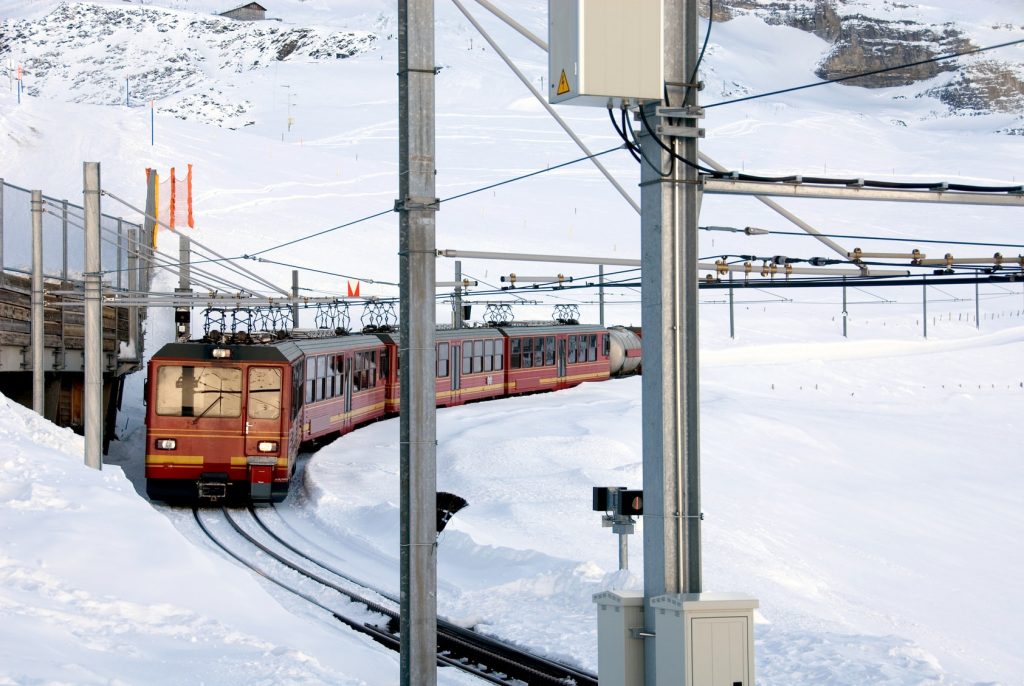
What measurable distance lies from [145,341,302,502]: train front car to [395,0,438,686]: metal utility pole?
41.1ft

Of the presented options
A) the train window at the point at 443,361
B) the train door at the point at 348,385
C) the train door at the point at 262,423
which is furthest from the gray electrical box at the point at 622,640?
the train window at the point at 443,361

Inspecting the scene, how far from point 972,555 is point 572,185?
94.7m

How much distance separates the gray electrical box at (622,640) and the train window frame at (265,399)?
50.6ft

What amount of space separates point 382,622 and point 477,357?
24363 mm

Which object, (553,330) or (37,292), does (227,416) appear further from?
(553,330)

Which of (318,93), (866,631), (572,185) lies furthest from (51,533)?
(318,93)

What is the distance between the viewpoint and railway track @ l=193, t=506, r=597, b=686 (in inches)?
508

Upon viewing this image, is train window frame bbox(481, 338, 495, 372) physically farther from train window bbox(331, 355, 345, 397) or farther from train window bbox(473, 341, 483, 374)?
train window bbox(331, 355, 345, 397)

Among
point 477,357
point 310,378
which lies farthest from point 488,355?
point 310,378

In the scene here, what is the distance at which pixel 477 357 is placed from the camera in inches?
1554

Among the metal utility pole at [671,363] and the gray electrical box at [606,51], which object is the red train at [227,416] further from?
the gray electrical box at [606,51]

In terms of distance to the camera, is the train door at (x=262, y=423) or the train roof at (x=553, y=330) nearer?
the train door at (x=262, y=423)

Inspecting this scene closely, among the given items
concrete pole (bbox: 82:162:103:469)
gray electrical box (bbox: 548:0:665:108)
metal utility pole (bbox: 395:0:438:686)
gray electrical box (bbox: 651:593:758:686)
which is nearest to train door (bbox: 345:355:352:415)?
concrete pole (bbox: 82:162:103:469)

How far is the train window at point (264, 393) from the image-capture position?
2247 centimetres
